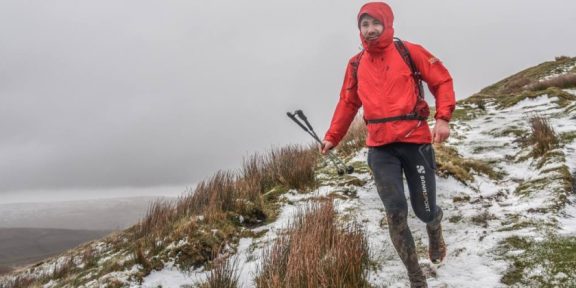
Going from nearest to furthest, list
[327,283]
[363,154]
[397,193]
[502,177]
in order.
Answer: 1. [327,283]
2. [397,193]
3. [502,177]
4. [363,154]

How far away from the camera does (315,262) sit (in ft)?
7.62

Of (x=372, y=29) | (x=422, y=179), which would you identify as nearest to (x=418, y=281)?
(x=422, y=179)

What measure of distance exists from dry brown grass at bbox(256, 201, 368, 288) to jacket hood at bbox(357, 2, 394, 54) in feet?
5.18

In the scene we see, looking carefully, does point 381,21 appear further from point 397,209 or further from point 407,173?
point 397,209

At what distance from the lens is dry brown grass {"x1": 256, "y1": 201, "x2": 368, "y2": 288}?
2.25 meters

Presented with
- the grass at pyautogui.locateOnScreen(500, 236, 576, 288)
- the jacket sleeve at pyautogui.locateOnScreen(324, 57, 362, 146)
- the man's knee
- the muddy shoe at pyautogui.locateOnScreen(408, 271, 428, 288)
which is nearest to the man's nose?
the jacket sleeve at pyautogui.locateOnScreen(324, 57, 362, 146)

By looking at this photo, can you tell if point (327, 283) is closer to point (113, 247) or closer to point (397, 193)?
point (397, 193)

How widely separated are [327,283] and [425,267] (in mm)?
1259

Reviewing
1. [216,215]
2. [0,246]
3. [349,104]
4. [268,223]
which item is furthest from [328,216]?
[0,246]

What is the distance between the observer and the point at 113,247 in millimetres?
5473

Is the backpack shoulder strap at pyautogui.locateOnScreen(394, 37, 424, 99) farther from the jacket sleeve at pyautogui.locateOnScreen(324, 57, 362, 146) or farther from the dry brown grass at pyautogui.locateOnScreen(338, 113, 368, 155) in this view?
the dry brown grass at pyautogui.locateOnScreen(338, 113, 368, 155)

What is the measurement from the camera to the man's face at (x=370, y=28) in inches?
113

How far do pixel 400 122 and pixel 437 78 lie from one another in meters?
0.50

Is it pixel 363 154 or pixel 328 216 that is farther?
pixel 363 154
